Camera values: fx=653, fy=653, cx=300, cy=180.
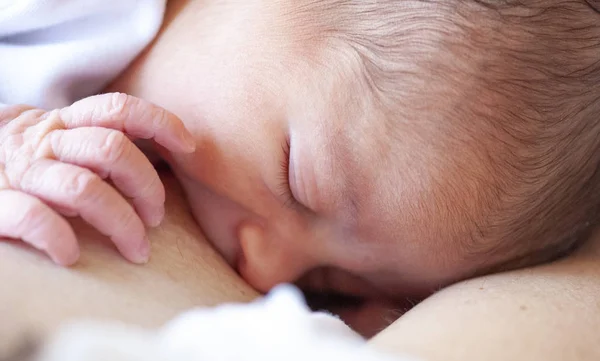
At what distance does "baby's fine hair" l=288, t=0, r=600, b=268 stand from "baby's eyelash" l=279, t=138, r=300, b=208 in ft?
0.52

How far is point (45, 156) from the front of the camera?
833 mm

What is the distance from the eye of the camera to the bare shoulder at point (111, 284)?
2.10ft

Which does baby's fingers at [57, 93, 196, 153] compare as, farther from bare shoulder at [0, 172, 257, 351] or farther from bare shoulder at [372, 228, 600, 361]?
bare shoulder at [372, 228, 600, 361]

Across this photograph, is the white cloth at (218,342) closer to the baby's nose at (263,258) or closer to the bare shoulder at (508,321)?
the bare shoulder at (508,321)

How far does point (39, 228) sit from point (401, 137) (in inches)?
18.1

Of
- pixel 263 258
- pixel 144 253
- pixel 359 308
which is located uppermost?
pixel 144 253

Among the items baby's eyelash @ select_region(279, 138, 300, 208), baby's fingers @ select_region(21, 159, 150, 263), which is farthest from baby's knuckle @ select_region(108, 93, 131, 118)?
baby's eyelash @ select_region(279, 138, 300, 208)

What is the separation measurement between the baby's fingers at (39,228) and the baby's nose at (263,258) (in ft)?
1.00

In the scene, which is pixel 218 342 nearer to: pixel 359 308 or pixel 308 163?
pixel 308 163

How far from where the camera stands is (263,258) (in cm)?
99

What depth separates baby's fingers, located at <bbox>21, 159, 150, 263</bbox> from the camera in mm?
761

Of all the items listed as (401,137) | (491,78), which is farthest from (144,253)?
(491,78)

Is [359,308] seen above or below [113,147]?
below

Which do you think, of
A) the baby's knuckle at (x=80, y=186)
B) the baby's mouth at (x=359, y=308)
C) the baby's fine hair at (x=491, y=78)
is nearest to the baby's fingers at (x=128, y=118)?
the baby's knuckle at (x=80, y=186)
